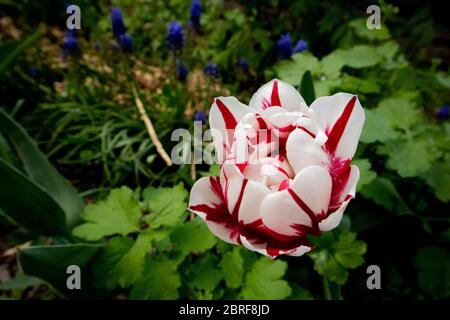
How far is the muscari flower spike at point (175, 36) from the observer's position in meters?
1.33

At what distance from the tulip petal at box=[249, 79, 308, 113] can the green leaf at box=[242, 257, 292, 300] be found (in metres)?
0.33

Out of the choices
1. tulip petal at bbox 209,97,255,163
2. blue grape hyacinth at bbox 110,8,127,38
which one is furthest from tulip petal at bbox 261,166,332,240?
blue grape hyacinth at bbox 110,8,127,38

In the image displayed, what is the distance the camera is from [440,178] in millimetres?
972

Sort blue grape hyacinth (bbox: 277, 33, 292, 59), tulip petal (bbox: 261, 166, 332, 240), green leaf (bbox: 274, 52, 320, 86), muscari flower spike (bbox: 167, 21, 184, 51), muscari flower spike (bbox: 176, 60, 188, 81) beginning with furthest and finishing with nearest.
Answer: muscari flower spike (bbox: 176, 60, 188, 81) < muscari flower spike (bbox: 167, 21, 184, 51) < blue grape hyacinth (bbox: 277, 33, 292, 59) < green leaf (bbox: 274, 52, 320, 86) < tulip petal (bbox: 261, 166, 332, 240)

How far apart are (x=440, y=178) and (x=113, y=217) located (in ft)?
2.44

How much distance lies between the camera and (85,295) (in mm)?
924

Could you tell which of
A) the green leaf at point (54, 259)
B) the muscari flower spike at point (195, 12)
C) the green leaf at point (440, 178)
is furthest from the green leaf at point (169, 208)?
the muscari flower spike at point (195, 12)

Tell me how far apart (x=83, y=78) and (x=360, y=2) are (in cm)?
113

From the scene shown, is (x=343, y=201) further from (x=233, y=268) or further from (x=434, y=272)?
Answer: (x=434, y=272)

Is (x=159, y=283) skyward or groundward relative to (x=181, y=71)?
groundward

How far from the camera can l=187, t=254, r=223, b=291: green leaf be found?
0.82 m

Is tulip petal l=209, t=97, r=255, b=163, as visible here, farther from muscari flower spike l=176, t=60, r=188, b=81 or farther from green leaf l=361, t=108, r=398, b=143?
muscari flower spike l=176, t=60, r=188, b=81

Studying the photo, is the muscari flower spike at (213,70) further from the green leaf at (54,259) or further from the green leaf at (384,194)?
the green leaf at (54,259)

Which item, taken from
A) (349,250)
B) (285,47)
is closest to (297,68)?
(285,47)
